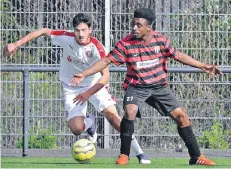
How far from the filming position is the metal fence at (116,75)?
15828 mm

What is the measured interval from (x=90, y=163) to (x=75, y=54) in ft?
4.87

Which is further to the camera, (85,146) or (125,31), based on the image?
(125,31)

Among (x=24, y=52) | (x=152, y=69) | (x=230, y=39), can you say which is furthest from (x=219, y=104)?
(x=152, y=69)

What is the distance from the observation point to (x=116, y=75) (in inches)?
627

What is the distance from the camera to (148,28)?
11680 millimetres

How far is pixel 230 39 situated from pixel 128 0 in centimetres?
180

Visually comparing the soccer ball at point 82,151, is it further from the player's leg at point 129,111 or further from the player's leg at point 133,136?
the player's leg at point 133,136

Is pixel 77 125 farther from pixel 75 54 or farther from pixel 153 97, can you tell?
pixel 153 97

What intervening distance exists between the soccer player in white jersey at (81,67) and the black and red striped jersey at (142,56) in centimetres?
79

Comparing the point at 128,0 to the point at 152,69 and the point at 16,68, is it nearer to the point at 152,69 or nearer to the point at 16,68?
the point at 16,68

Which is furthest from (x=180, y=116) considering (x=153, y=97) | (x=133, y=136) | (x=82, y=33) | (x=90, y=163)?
(x=82, y=33)

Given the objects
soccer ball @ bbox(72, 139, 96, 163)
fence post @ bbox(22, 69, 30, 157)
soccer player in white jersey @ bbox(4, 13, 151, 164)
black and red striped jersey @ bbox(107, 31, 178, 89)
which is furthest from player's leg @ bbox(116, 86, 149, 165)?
fence post @ bbox(22, 69, 30, 157)

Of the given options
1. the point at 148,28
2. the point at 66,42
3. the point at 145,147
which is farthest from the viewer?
the point at 145,147

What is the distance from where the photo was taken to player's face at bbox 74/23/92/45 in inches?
502
